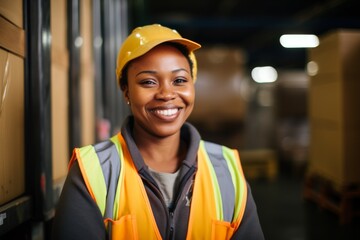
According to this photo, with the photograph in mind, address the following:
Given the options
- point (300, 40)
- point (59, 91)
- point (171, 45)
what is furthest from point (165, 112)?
point (300, 40)

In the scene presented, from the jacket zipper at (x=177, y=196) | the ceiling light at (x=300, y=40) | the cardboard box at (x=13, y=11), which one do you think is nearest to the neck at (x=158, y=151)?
the jacket zipper at (x=177, y=196)

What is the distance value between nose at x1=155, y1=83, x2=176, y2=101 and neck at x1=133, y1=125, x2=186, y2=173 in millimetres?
242

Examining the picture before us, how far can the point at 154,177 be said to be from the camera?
177cm

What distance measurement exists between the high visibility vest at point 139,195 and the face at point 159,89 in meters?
0.21

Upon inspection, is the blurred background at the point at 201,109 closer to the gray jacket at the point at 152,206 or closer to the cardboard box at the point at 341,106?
the cardboard box at the point at 341,106

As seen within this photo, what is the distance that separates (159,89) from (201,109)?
4315 millimetres

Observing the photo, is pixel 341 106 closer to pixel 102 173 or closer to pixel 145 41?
pixel 145 41

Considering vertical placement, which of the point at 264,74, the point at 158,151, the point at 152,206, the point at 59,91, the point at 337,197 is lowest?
the point at 337,197

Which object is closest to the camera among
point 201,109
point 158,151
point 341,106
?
point 158,151

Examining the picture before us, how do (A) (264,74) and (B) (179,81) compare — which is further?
(A) (264,74)

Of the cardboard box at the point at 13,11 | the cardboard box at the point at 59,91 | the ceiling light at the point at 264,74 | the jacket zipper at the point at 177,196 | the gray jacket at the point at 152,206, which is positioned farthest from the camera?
the ceiling light at the point at 264,74

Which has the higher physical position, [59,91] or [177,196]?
[59,91]

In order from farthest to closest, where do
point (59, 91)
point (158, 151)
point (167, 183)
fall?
point (59, 91) < point (158, 151) < point (167, 183)

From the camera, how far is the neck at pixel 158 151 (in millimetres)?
1863
